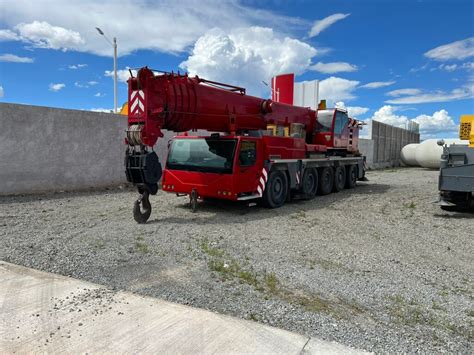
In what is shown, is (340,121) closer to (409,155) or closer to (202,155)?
(202,155)

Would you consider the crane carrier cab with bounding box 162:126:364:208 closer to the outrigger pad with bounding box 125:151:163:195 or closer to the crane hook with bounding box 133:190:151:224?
the crane hook with bounding box 133:190:151:224

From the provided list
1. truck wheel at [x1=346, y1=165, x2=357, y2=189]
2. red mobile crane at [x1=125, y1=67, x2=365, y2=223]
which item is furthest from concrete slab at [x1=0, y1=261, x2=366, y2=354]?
truck wheel at [x1=346, y1=165, x2=357, y2=189]

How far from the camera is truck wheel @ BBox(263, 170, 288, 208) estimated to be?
964cm

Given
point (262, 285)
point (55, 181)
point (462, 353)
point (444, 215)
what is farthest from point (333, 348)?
point (55, 181)

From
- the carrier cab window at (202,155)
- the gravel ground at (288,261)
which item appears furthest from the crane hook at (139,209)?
the carrier cab window at (202,155)

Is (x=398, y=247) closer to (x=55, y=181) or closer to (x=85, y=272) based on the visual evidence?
(x=85, y=272)

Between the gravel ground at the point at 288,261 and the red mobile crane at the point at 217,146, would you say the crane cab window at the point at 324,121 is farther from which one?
the gravel ground at the point at 288,261

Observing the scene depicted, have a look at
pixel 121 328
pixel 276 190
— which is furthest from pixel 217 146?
pixel 121 328

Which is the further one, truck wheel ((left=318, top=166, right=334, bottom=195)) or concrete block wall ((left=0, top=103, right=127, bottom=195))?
truck wheel ((left=318, top=166, right=334, bottom=195))

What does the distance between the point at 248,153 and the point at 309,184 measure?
3623mm

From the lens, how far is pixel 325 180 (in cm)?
1293

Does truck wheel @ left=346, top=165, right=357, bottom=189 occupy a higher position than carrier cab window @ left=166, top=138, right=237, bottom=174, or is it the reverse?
carrier cab window @ left=166, top=138, right=237, bottom=174

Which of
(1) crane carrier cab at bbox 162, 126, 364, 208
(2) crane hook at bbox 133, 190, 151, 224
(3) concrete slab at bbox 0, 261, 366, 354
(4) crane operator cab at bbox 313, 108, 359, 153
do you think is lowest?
(3) concrete slab at bbox 0, 261, 366, 354

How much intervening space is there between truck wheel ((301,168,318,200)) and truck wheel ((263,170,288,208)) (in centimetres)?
116
